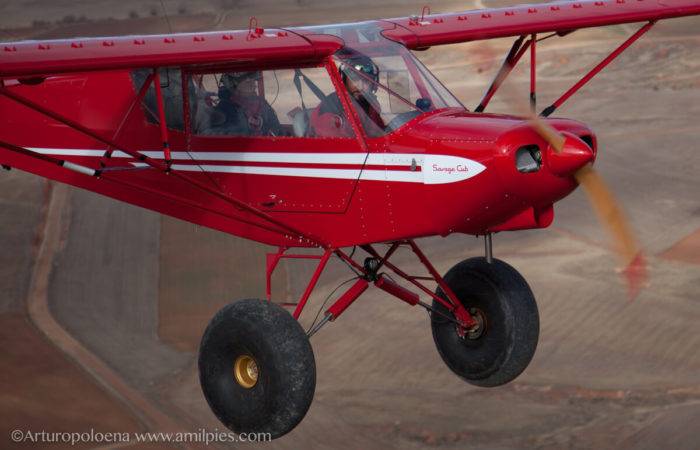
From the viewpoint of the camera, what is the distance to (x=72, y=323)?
39969 millimetres

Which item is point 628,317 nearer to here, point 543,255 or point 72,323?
point 543,255

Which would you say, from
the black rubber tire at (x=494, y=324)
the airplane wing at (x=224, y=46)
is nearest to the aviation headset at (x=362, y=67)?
the airplane wing at (x=224, y=46)

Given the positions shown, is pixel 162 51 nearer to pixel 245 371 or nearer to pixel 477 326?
pixel 245 371

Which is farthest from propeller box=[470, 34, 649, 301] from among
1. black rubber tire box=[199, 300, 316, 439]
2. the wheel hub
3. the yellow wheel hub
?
the yellow wheel hub

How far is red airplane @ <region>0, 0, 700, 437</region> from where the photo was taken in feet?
53.3

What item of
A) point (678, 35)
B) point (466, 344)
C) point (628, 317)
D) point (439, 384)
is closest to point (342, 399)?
point (439, 384)

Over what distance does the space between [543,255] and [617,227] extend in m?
24.7

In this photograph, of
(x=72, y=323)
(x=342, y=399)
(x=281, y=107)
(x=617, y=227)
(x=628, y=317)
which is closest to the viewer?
(x=617, y=227)

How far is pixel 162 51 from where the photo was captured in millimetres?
16906

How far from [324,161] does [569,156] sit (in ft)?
9.97

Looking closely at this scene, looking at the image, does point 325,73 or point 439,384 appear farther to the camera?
point 439,384

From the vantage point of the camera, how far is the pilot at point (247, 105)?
17.8 metres

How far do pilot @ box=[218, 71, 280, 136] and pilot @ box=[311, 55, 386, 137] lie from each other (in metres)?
0.73

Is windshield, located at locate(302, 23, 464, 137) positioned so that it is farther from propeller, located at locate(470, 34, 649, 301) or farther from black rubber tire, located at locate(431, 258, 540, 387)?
black rubber tire, located at locate(431, 258, 540, 387)
